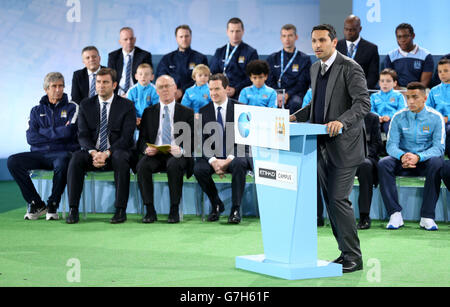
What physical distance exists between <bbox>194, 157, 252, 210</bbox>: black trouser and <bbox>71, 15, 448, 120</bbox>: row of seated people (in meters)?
1.40

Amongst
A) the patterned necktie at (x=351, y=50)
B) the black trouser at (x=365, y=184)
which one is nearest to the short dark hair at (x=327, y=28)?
the black trouser at (x=365, y=184)

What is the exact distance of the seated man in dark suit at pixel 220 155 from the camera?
21.6 ft

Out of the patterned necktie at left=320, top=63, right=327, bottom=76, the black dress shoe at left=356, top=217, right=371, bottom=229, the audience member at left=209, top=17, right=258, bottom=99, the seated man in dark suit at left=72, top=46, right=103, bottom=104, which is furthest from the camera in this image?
the audience member at left=209, top=17, right=258, bottom=99

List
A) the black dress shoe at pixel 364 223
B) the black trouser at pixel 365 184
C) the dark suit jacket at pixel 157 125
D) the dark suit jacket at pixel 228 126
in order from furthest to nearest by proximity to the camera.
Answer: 1. the dark suit jacket at pixel 157 125
2. the dark suit jacket at pixel 228 126
3. the black trouser at pixel 365 184
4. the black dress shoe at pixel 364 223

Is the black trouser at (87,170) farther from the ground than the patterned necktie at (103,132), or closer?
closer

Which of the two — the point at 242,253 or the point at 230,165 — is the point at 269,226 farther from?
the point at 230,165

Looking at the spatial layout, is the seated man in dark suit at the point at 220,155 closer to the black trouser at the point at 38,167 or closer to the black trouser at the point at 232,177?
the black trouser at the point at 232,177

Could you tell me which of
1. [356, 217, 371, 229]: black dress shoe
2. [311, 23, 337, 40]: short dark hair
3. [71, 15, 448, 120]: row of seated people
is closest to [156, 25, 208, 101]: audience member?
[71, 15, 448, 120]: row of seated people

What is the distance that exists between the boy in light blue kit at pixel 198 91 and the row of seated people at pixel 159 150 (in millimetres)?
670

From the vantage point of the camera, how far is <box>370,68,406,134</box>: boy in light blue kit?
24.3 ft

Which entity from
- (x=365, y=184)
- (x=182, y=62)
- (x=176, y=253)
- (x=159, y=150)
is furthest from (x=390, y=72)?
(x=176, y=253)

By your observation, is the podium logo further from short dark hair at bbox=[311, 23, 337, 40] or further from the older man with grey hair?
the older man with grey hair

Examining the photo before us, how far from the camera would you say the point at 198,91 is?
7703 mm

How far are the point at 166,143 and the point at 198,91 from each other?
0.99 metres
